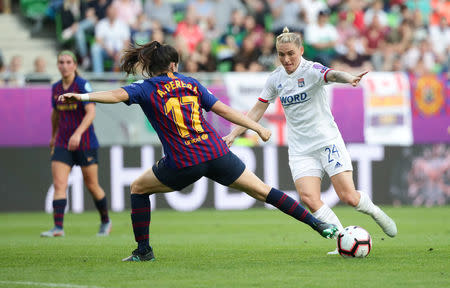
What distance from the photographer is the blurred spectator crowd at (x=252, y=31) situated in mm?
19297

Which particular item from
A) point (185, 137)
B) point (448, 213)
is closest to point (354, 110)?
point (448, 213)

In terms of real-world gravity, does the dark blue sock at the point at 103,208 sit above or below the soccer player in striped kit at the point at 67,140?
below

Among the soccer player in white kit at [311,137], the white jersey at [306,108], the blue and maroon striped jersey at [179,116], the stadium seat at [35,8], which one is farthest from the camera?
the stadium seat at [35,8]

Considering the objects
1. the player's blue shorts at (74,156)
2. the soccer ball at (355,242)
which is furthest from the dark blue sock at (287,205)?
the player's blue shorts at (74,156)

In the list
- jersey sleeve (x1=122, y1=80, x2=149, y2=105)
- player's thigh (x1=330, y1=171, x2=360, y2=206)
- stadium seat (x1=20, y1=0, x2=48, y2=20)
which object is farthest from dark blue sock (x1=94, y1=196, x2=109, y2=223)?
stadium seat (x1=20, y1=0, x2=48, y2=20)

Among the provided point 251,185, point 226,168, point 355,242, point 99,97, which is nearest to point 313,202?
point 355,242

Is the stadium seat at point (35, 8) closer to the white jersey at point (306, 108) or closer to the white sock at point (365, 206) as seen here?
the white jersey at point (306, 108)

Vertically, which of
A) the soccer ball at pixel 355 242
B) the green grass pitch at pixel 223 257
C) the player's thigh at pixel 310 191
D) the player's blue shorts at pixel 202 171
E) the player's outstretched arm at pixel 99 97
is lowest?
the green grass pitch at pixel 223 257

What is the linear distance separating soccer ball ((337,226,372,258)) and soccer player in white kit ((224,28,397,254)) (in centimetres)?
37

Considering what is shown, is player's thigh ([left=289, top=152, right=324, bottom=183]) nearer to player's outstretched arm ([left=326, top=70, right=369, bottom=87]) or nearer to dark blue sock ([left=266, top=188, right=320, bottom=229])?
dark blue sock ([left=266, top=188, right=320, bottom=229])

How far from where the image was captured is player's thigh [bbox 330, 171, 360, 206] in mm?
8586

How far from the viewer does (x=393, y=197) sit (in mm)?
18016

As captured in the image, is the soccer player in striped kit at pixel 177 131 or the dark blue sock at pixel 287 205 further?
the dark blue sock at pixel 287 205

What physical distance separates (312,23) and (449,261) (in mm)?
13564
